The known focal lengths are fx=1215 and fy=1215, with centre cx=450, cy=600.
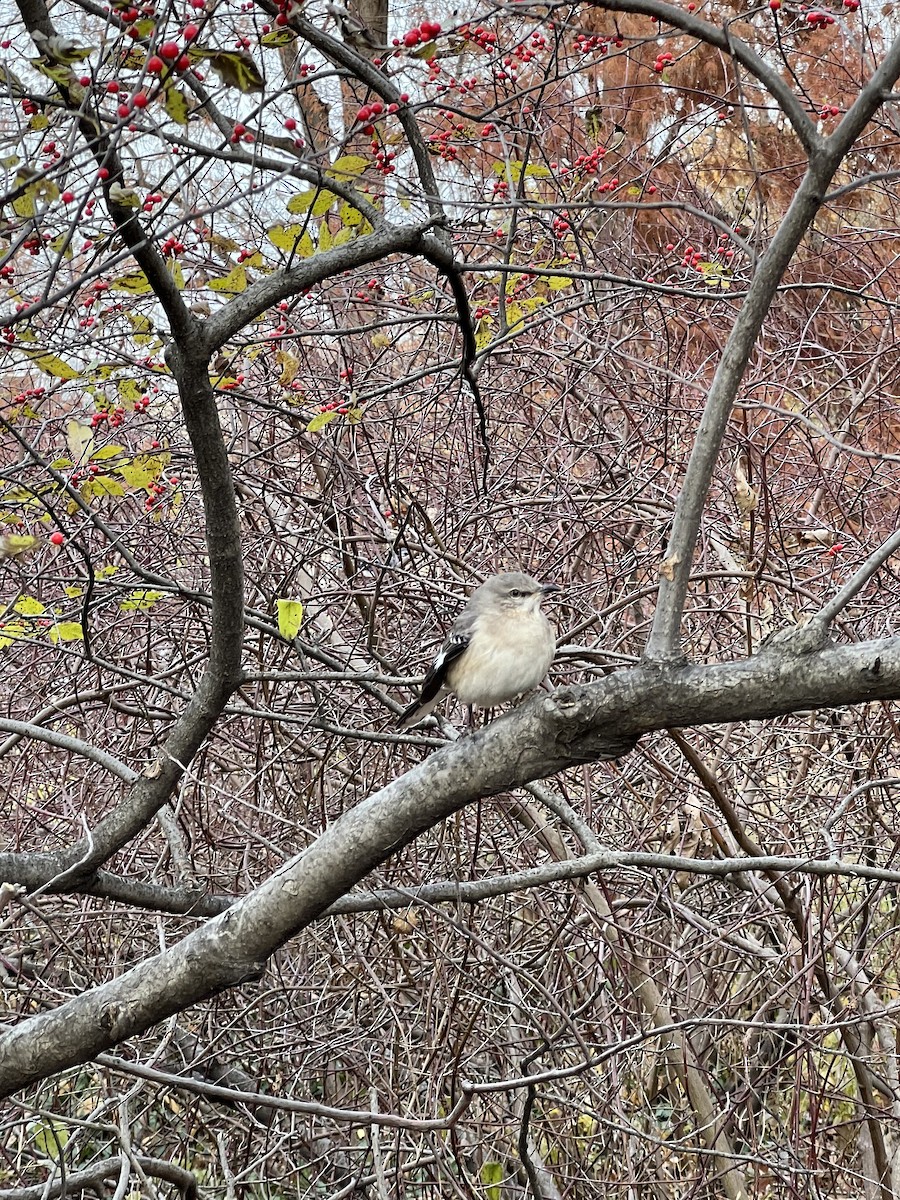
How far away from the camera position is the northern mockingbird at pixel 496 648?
289 centimetres

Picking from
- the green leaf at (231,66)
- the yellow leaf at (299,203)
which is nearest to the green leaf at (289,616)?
the yellow leaf at (299,203)

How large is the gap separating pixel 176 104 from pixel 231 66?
11cm

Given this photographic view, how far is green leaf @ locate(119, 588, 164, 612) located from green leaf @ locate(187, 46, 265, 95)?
155 centimetres

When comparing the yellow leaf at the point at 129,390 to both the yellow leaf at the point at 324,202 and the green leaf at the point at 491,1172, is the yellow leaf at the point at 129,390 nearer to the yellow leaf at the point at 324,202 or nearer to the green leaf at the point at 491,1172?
the yellow leaf at the point at 324,202

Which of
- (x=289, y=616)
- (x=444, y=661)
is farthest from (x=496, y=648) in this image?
(x=289, y=616)

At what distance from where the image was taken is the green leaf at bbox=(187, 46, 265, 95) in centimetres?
194

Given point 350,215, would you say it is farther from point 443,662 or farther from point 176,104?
point 443,662

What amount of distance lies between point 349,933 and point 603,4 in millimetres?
2901

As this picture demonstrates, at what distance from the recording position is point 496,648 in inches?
114

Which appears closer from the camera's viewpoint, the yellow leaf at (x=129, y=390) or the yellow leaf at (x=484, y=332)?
the yellow leaf at (x=129, y=390)

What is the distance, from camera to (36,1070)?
269 cm

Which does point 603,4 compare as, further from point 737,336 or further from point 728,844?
point 728,844

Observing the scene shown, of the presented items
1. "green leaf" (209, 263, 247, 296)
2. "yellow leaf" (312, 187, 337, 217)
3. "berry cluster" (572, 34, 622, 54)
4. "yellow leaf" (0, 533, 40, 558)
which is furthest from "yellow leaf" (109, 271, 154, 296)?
"berry cluster" (572, 34, 622, 54)

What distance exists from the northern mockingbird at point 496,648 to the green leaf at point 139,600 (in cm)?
80
